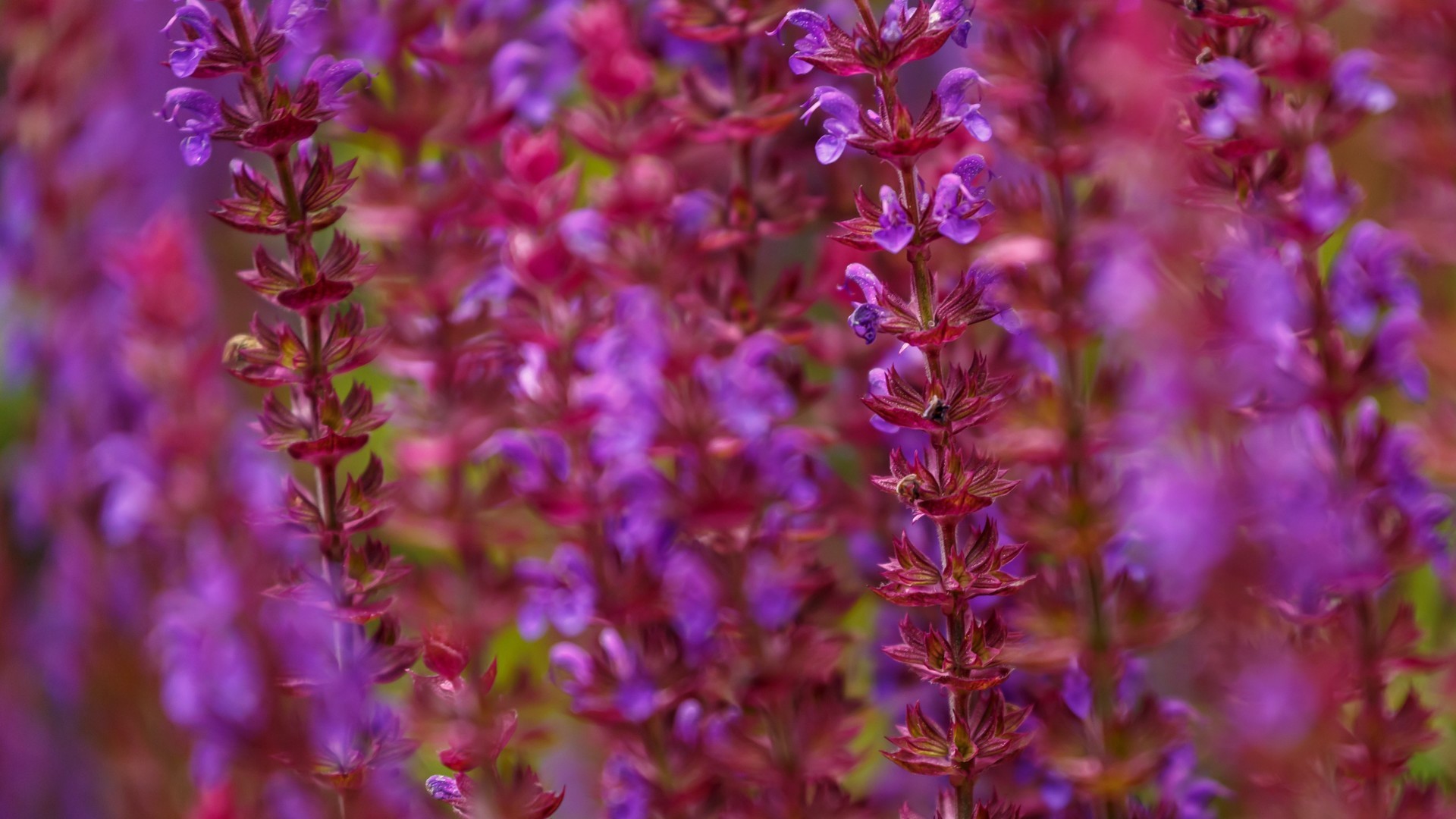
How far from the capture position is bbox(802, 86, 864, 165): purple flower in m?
0.62

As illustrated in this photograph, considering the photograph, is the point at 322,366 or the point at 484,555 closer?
the point at 322,366

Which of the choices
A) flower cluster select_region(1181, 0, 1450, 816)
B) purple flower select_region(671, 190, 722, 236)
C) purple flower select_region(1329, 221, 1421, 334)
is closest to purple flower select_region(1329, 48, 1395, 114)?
flower cluster select_region(1181, 0, 1450, 816)

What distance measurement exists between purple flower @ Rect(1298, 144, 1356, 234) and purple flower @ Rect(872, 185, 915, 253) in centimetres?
21

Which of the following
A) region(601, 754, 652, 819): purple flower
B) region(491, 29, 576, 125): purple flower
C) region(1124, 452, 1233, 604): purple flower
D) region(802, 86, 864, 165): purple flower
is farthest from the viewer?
region(491, 29, 576, 125): purple flower

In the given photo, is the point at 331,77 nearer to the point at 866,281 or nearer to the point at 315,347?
the point at 315,347

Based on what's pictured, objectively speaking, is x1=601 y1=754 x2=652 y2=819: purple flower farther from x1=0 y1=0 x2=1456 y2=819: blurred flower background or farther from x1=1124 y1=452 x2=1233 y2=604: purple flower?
x1=1124 y1=452 x2=1233 y2=604: purple flower

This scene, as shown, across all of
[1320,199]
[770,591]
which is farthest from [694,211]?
[1320,199]

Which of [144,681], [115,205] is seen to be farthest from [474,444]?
[115,205]

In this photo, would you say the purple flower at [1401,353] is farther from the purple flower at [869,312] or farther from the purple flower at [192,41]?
the purple flower at [192,41]

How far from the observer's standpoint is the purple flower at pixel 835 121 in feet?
2.03

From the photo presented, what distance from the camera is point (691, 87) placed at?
799mm

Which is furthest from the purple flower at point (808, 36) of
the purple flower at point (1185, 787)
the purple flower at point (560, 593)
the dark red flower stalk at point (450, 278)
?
the purple flower at point (1185, 787)

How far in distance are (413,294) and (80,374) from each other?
1.58 ft

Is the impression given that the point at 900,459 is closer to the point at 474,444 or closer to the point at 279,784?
the point at 474,444
